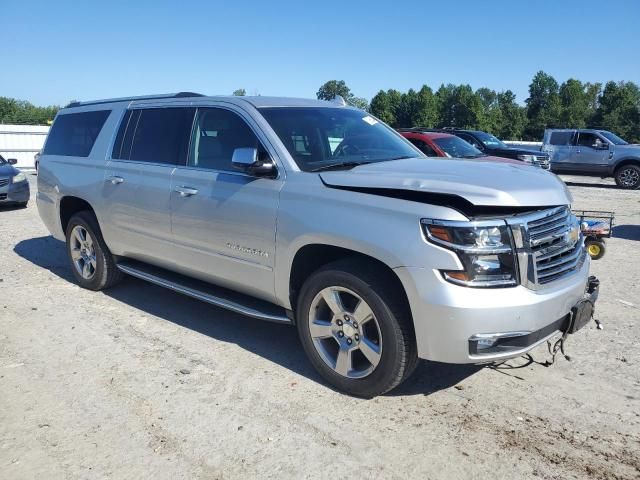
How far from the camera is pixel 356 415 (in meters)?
3.40

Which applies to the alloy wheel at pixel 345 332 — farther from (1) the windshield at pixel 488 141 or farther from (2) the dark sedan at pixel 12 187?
(1) the windshield at pixel 488 141

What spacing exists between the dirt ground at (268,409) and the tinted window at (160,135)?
1492 millimetres

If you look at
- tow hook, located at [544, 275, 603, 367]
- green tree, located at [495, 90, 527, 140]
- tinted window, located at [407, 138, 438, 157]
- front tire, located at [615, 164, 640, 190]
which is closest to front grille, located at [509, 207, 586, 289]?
tow hook, located at [544, 275, 603, 367]

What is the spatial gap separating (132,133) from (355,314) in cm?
307

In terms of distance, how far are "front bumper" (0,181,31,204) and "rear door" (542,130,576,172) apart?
16.2 m

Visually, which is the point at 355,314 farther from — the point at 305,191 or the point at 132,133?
the point at 132,133

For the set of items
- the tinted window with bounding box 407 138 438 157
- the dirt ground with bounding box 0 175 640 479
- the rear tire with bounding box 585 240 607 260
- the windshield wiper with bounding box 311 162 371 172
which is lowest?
the dirt ground with bounding box 0 175 640 479

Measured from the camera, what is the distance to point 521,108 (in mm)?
90438

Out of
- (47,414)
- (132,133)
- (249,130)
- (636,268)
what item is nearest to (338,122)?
(249,130)

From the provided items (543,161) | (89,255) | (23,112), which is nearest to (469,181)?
(89,255)

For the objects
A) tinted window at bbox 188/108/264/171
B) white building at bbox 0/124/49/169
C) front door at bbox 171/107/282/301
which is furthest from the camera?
white building at bbox 0/124/49/169

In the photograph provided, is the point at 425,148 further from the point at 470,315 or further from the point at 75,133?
the point at 470,315

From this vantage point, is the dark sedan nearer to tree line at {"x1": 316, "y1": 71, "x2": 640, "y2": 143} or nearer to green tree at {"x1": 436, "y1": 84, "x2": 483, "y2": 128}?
tree line at {"x1": 316, "y1": 71, "x2": 640, "y2": 143}

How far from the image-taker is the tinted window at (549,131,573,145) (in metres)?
19.3
